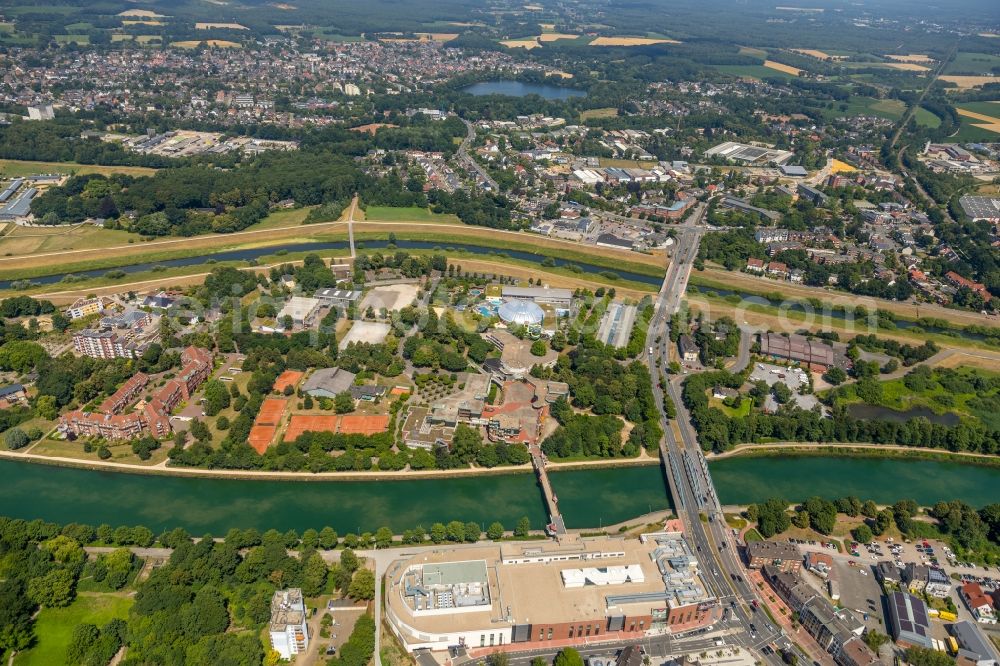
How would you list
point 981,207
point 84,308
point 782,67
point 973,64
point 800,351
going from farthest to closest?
point 973,64, point 782,67, point 981,207, point 84,308, point 800,351

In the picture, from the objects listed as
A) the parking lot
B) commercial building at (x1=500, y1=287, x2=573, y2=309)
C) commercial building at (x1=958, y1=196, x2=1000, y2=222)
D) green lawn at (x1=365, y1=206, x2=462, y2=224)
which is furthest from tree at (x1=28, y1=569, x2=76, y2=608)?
commercial building at (x1=958, y1=196, x2=1000, y2=222)

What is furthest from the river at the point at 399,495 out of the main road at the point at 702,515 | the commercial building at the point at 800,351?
the commercial building at the point at 800,351

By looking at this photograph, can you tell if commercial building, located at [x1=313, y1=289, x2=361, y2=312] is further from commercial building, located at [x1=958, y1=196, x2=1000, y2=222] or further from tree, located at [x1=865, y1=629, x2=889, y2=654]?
commercial building, located at [x1=958, y1=196, x2=1000, y2=222]

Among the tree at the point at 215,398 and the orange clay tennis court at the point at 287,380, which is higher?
the tree at the point at 215,398

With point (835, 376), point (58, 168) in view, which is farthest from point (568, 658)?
point (58, 168)

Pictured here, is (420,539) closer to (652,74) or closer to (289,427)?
(289,427)

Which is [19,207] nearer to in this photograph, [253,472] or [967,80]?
[253,472]

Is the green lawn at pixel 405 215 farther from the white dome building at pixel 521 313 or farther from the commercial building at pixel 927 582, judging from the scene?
the commercial building at pixel 927 582
